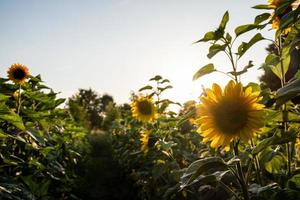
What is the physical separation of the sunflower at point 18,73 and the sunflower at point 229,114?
2.58 metres

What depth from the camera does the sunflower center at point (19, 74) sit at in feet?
12.7

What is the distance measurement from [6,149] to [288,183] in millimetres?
2079

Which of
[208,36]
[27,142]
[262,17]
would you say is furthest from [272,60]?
[27,142]

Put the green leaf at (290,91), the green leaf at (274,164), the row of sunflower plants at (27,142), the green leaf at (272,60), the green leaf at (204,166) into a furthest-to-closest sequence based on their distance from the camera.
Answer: the row of sunflower plants at (27,142)
the green leaf at (274,164)
the green leaf at (272,60)
the green leaf at (204,166)
the green leaf at (290,91)

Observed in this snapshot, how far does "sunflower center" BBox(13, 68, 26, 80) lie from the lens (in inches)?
152

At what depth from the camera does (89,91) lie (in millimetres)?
65812

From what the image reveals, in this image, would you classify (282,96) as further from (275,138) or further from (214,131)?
(214,131)

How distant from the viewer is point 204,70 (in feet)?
6.39

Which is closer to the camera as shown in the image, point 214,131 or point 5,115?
point 214,131

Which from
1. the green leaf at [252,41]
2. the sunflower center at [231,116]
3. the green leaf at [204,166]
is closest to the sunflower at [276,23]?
the green leaf at [252,41]

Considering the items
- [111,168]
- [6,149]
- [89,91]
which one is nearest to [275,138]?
[6,149]

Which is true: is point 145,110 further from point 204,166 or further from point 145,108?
point 204,166

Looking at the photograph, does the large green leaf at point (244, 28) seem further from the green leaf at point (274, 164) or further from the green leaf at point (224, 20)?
the green leaf at point (274, 164)

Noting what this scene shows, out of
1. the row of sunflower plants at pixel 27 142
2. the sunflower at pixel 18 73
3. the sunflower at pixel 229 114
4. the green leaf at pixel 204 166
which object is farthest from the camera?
the sunflower at pixel 18 73
